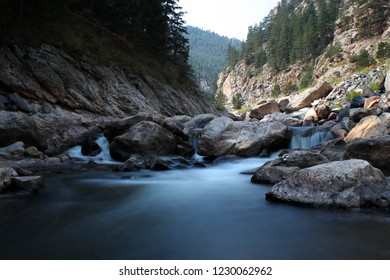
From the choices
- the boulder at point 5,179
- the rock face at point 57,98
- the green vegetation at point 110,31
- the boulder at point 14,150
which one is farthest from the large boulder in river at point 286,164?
the green vegetation at point 110,31

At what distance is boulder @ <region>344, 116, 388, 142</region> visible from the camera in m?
10.1

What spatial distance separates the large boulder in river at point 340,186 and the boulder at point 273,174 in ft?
5.03

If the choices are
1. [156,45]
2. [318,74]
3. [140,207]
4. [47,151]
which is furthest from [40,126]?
[318,74]

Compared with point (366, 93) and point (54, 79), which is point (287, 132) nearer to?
point (366, 93)

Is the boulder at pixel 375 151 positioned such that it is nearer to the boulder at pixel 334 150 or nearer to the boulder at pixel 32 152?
the boulder at pixel 334 150

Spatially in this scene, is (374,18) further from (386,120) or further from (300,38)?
(386,120)

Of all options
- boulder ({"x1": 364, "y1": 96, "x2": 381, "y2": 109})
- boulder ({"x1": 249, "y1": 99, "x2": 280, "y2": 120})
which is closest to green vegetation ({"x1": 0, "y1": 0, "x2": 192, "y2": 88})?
boulder ({"x1": 249, "y1": 99, "x2": 280, "y2": 120})

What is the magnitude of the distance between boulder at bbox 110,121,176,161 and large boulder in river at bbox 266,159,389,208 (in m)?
7.76

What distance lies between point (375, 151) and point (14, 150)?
1187 cm

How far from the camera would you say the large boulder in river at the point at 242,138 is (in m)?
13.0

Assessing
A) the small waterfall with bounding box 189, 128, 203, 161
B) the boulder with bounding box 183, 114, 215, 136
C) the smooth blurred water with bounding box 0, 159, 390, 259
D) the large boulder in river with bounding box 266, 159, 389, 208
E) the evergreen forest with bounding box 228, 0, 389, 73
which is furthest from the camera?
the evergreen forest with bounding box 228, 0, 389, 73

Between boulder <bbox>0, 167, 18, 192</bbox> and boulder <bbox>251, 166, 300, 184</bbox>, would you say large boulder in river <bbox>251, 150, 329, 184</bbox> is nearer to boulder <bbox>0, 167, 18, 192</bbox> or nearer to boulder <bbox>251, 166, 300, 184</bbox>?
boulder <bbox>251, 166, 300, 184</bbox>

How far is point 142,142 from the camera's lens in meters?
12.6

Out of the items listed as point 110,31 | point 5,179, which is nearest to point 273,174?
point 5,179
